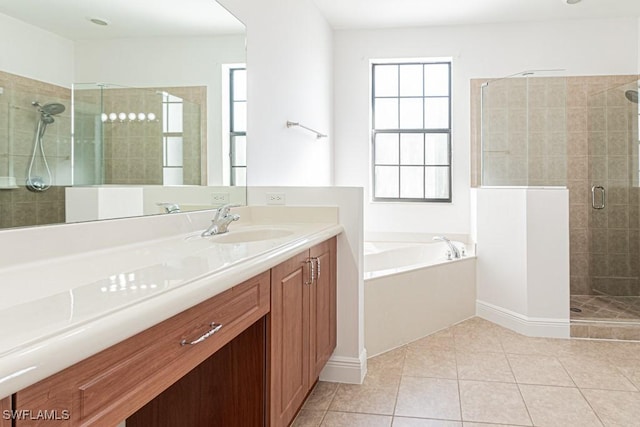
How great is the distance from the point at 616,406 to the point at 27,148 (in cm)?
256

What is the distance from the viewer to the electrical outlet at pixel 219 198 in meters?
2.23

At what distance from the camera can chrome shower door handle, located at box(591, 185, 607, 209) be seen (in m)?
3.85

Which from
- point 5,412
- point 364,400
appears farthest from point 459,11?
point 5,412

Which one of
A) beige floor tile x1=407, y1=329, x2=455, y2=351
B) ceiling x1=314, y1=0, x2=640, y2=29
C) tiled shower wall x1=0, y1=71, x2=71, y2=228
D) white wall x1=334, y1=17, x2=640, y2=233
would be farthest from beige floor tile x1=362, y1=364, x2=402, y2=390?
ceiling x1=314, y1=0, x2=640, y2=29

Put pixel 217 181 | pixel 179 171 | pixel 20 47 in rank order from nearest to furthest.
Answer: pixel 20 47
pixel 179 171
pixel 217 181

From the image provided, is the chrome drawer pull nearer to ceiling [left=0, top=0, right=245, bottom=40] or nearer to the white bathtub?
ceiling [left=0, top=0, right=245, bottom=40]

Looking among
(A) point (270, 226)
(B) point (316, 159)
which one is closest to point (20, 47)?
(A) point (270, 226)

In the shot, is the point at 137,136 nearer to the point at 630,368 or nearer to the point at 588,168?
the point at 630,368

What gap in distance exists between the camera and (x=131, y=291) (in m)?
0.87

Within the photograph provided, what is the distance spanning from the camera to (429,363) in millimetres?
2707

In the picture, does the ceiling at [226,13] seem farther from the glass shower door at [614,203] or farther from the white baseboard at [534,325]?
the white baseboard at [534,325]

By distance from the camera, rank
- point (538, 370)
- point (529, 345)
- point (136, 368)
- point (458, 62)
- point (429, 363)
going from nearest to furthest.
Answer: point (136, 368), point (538, 370), point (429, 363), point (529, 345), point (458, 62)

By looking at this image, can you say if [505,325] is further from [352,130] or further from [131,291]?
[131,291]

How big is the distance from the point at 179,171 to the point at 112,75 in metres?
0.55
